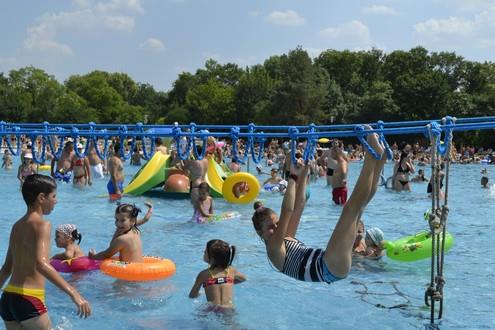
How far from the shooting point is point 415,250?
25.6 ft

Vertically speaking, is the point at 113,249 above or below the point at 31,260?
below

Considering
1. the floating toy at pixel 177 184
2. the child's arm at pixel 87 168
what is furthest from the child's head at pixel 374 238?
the child's arm at pixel 87 168

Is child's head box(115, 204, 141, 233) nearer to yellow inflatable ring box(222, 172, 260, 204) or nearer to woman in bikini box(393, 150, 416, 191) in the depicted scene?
yellow inflatable ring box(222, 172, 260, 204)

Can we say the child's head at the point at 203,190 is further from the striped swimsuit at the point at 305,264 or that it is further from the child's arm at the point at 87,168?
the child's arm at the point at 87,168

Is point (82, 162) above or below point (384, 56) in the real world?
below

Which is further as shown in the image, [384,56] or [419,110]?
[384,56]

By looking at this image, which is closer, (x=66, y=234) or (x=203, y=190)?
(x=66, y=234)

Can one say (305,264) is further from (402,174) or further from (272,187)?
(402,174)

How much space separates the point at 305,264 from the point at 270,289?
299cm

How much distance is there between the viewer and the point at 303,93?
55.7m

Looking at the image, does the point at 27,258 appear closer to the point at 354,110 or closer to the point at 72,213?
the point at 72,213

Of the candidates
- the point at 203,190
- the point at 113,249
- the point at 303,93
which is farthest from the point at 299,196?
the point at 303,93

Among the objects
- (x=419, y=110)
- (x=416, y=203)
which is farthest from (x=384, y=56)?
(x=416, y=203)

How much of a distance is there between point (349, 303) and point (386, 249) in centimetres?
153
